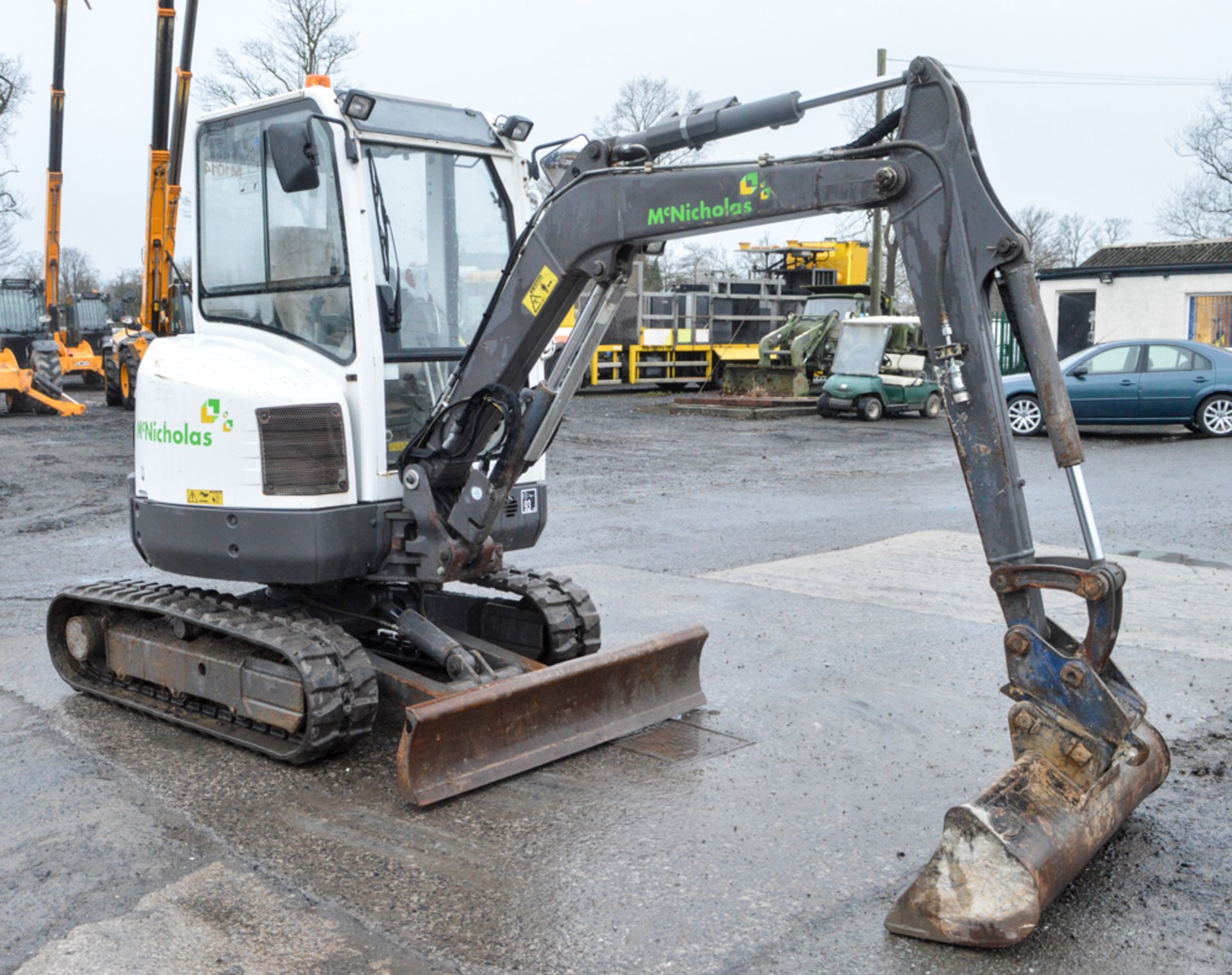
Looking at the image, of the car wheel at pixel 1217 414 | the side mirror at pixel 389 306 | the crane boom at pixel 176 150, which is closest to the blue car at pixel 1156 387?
the car wheel at pixel 1217 414

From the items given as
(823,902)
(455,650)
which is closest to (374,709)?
(455,650)

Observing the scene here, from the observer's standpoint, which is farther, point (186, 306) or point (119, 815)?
point (186, 306)

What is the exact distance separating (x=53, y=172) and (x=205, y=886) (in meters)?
25.4

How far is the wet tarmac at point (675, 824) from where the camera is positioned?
3.96 metres

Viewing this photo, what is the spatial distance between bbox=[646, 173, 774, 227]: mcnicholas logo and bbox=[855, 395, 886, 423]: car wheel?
1993 centimetres

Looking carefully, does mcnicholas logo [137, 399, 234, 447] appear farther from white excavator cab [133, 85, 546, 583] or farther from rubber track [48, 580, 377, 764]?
rubber track [48, 580, 377, 764]

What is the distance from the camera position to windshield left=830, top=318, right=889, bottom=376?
24797 millimetres

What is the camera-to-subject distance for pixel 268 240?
606cm

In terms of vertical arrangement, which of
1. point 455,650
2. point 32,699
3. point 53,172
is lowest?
point 32,699

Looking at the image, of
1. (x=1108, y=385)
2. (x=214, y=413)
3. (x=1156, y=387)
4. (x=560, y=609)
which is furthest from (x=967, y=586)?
(x=1156, y=387)

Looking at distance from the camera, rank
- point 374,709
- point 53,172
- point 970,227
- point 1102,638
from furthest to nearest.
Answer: point 53,172 < point 374,709 < point 970,227 < point 1102,638

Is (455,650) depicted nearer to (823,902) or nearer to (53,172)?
(823,902)

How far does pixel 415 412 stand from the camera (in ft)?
19.9

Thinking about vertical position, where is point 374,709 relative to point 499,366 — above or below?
below
